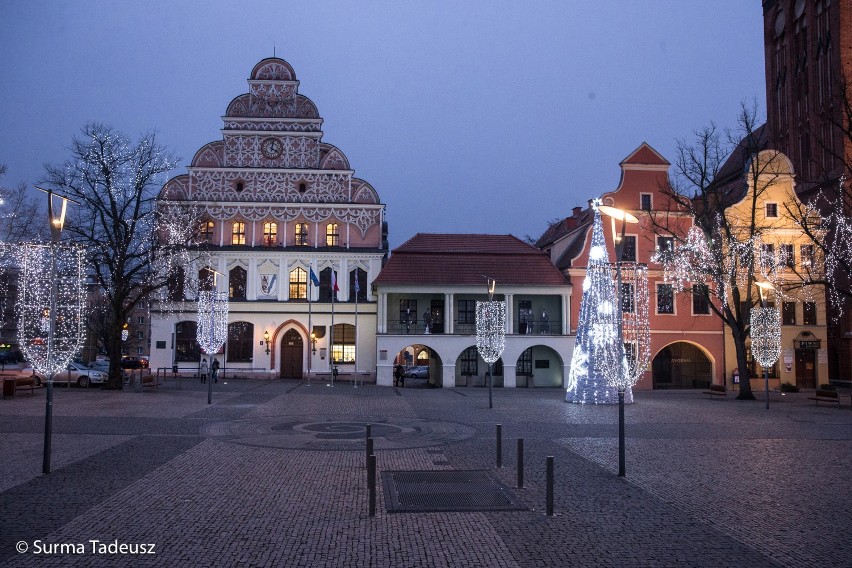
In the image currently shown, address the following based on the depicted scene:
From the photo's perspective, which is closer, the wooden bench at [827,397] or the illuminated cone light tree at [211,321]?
the wooden bench at [827,397]

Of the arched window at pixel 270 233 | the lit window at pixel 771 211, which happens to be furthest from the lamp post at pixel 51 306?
the lit window at pixel 771 211

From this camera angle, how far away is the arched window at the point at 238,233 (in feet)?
169

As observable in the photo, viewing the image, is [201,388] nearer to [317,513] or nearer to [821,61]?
[317,513]

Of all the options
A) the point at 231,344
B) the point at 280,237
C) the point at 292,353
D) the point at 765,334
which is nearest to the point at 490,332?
the point at 765,334

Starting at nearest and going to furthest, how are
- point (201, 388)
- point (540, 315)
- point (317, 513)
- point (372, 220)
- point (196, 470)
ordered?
point (317, 513) → point (196, 470) → point (201, 388) → point (540, 315) → point (372, 220)

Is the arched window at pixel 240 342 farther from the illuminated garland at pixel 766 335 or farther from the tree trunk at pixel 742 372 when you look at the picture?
the illuminated garland at pixel 766 335

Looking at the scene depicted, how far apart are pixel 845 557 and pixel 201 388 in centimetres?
3530

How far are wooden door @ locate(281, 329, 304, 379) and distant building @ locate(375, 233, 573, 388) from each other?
748cm

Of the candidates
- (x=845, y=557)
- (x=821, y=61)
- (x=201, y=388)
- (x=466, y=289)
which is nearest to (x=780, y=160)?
(x=821, y=61)

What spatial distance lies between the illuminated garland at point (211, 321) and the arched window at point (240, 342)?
594cm

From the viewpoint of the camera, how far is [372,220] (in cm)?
5191

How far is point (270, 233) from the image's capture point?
51594mm

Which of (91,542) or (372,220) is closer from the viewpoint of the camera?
(91,542)

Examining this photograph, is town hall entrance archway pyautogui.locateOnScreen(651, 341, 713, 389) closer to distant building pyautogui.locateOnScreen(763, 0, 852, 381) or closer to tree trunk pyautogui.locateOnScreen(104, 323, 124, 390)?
distant building pyautogui.locateOnScreen(763, 0, 852, 381)
